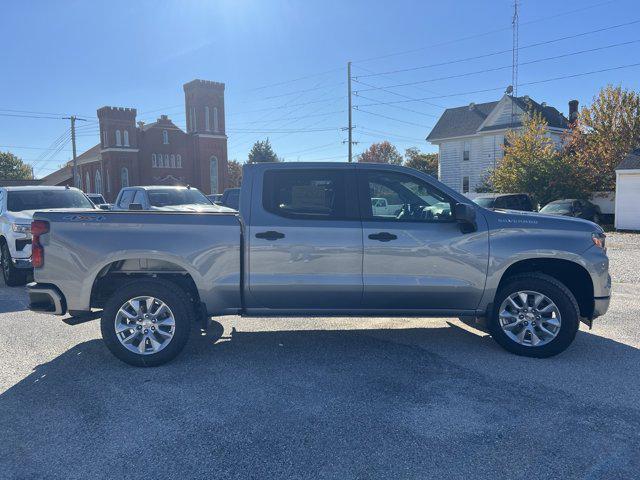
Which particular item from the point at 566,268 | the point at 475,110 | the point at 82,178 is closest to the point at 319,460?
the point at 566,268

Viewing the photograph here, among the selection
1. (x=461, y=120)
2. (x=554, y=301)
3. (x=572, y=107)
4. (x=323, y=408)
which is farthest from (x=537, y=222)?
(x=572, y=107)

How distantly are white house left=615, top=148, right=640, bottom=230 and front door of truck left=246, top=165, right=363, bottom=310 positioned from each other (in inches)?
825

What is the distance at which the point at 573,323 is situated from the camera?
4855 millimetres

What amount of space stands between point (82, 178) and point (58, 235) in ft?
229

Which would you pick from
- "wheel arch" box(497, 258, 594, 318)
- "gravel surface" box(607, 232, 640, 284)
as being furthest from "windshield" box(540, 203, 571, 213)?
"wheel arch" box(497, 258, 594, 318)

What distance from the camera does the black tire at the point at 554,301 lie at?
4.88 metres

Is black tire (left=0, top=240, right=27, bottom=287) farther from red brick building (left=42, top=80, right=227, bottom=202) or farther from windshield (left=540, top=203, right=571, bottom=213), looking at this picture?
red brick building (left=42, top=80, right=227, bottom=202)

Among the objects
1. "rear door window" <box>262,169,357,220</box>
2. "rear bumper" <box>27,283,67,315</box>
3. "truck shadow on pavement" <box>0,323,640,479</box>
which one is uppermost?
"rear door window" <box>262,169,357,220</box>

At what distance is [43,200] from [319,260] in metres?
7.82

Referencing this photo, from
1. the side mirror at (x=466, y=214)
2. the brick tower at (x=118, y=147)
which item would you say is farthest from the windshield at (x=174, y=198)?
the brick tower at (x=118, y=147)

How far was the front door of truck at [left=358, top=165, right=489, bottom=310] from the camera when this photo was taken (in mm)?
4828

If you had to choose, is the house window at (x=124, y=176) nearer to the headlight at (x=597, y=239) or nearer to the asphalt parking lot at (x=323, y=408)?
the asphalt parking lot at (x=323, y=408)

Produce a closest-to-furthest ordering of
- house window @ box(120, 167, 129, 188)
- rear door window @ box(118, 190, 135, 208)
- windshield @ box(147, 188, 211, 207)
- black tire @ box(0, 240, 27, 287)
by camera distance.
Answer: black tire @ box(0, 240, 27, 287) < windshield @ box(147, 188, 211, 207) < rear door window @ box(118, 190, 135, 208) < house window @ box(120, 167, 129, 188)

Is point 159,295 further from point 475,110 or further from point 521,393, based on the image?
point 475,110
